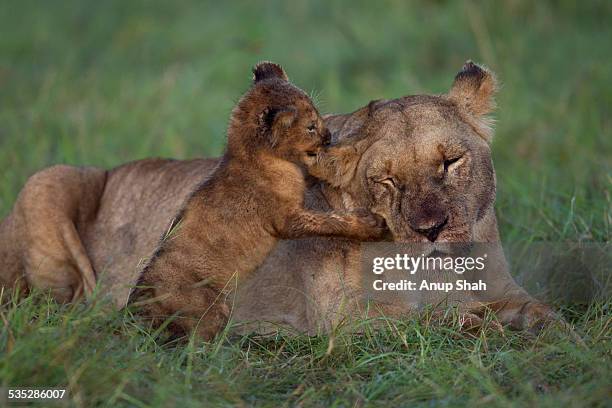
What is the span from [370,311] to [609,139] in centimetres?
418

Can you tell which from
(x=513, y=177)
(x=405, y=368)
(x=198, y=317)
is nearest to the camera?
(x=405, y=368)

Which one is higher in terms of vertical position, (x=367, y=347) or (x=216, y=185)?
(x=216, y=185)

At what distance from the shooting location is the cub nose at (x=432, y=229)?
4414mm

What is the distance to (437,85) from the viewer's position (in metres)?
9.91

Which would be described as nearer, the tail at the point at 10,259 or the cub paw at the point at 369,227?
the cub paw at the point at 369,227

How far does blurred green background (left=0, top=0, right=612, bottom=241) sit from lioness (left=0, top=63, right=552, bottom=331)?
3.73 ft

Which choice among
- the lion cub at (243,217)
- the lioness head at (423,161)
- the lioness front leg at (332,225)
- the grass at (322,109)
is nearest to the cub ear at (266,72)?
the lion cub at (243,217)

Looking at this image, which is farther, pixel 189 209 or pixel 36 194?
pixel 36 194

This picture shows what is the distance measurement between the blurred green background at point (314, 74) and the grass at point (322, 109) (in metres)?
0.03

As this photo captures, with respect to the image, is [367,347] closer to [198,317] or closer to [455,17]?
[198,317]

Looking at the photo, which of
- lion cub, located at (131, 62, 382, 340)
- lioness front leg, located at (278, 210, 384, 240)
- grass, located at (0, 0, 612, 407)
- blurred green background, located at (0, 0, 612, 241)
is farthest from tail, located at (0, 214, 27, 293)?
lioness front leg, located at (278, 210, 384, 240)

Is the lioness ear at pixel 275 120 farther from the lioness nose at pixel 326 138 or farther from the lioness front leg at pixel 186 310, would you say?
the lioness front leg at pixel 186 310

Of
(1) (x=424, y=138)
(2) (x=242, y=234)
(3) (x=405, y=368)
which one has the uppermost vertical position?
(1) (x=424, y=138)

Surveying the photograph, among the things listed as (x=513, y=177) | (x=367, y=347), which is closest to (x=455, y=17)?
(x=513, y=177)
